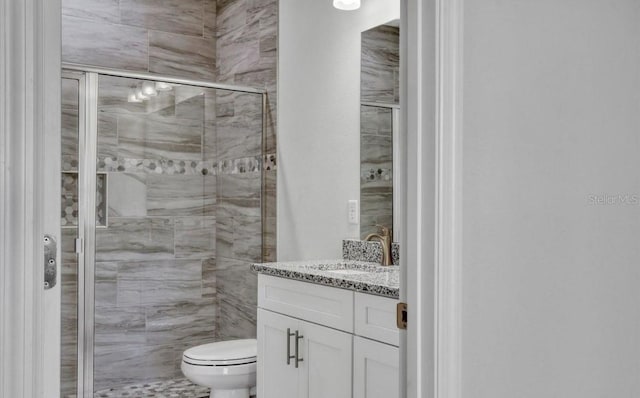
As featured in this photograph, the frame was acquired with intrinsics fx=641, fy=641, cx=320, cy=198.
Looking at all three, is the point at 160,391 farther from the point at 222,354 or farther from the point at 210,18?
the point at 210,18

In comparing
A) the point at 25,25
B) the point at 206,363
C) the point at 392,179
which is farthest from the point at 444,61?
the point at 206,363

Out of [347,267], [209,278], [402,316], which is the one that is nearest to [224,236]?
[209,278]

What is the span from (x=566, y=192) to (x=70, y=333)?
265 cm

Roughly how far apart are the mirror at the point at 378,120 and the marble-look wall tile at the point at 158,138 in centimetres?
112

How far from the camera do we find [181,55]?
4.28m

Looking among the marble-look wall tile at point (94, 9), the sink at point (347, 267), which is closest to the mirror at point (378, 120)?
the sink at point (347, 267)

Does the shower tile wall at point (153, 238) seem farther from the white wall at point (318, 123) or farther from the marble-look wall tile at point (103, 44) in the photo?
the marble-look wall tile at point (103, 44)

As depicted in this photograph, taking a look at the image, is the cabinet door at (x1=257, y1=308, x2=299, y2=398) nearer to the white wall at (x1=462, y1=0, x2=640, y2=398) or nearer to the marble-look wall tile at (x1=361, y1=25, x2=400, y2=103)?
the marble-look wall tile at (x1=361, y1=25, x2=400, y2=103)

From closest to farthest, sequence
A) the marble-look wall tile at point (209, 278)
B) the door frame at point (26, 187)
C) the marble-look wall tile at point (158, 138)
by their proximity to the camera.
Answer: the door frame at point (26, 187) → the marble-look wall tile at point (158, 138) → the marble-look wall tile at point (209, 278)

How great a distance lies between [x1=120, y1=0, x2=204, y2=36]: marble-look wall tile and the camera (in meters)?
4.10

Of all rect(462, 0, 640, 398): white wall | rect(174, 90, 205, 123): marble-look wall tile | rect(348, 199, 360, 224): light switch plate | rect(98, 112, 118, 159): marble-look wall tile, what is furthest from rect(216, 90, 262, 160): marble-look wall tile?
rect(462, 0, 640, 398): white wall

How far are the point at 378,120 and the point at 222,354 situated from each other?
4.51 feet

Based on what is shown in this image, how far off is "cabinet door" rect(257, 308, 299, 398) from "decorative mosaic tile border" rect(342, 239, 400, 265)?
559 mm

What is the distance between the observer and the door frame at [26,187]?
92 centimetres
